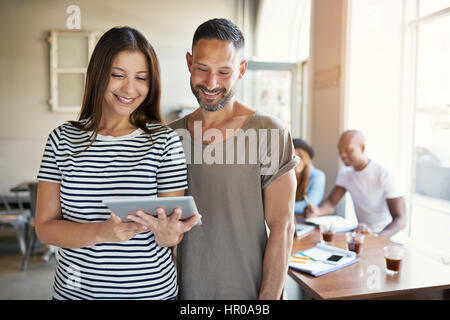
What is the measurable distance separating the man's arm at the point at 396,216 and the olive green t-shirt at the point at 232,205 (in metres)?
1.47

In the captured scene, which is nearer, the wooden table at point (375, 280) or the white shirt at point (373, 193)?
the wooden table at point (375, 280)

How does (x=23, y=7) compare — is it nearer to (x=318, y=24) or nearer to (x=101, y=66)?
(x=101, y=66)

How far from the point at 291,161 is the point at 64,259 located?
663mm

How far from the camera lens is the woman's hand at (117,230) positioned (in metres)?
0.86

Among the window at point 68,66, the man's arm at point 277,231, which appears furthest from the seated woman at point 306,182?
the window at point 68,66

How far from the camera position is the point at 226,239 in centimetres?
110

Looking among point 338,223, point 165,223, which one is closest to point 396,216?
point 338,223

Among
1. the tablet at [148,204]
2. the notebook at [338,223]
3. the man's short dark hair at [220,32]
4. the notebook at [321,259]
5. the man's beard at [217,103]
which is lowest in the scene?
the notebook at [321,259]

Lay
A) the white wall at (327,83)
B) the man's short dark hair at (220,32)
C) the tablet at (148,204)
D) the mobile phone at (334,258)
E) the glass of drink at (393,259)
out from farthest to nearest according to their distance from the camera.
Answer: the white wall at (327,83) < the mobile phone at (334,258) < the glass of drink at (393,259) < the man's short dark hair at (220,32) < the tablet at (148,204)

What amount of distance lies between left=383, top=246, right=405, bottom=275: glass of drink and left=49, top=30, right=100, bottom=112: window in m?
1.30

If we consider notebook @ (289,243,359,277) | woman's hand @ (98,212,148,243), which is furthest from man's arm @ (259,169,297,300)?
notebook @ (289,243,359,277)

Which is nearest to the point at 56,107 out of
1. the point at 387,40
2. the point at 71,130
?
the point at 71,130

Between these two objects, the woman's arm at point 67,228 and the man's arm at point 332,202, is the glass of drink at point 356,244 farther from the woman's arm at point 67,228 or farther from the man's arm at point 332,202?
the woman's arm at point 67,228

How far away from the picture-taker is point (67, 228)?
917 mm
